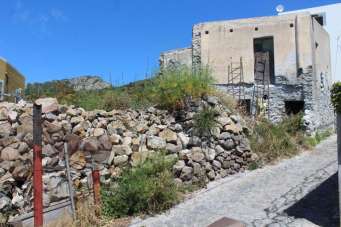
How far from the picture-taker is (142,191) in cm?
780

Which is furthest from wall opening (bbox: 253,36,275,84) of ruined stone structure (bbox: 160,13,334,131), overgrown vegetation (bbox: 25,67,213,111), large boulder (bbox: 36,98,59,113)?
large boulder (bbox: 36,98,59,113)

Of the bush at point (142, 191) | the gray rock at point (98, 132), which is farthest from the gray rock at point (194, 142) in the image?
the gray rock at point (98, 132)

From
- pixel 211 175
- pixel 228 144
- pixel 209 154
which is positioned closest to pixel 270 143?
pixel 228 144

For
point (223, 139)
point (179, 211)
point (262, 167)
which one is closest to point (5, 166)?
point (179, 211)

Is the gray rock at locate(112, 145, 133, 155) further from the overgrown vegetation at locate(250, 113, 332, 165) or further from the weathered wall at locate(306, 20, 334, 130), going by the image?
the weathered wall at locate(306, 20, 334, 130)

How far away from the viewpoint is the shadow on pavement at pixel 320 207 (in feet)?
23.3

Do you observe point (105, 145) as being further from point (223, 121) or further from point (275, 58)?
point (275, 58)

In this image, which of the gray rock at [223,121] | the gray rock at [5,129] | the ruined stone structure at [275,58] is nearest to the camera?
the gray rock at [5,129]

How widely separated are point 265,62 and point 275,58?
556 mm

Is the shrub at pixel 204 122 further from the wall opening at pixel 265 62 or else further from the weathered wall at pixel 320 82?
the wall opening at pixel 265 62

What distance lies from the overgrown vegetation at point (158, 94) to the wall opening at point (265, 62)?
747cm

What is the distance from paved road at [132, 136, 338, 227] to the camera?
7312 millimetres

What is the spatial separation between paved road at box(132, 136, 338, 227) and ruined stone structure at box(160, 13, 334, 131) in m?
6.88

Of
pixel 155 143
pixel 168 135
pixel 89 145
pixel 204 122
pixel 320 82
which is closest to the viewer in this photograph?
pixel 89 145
